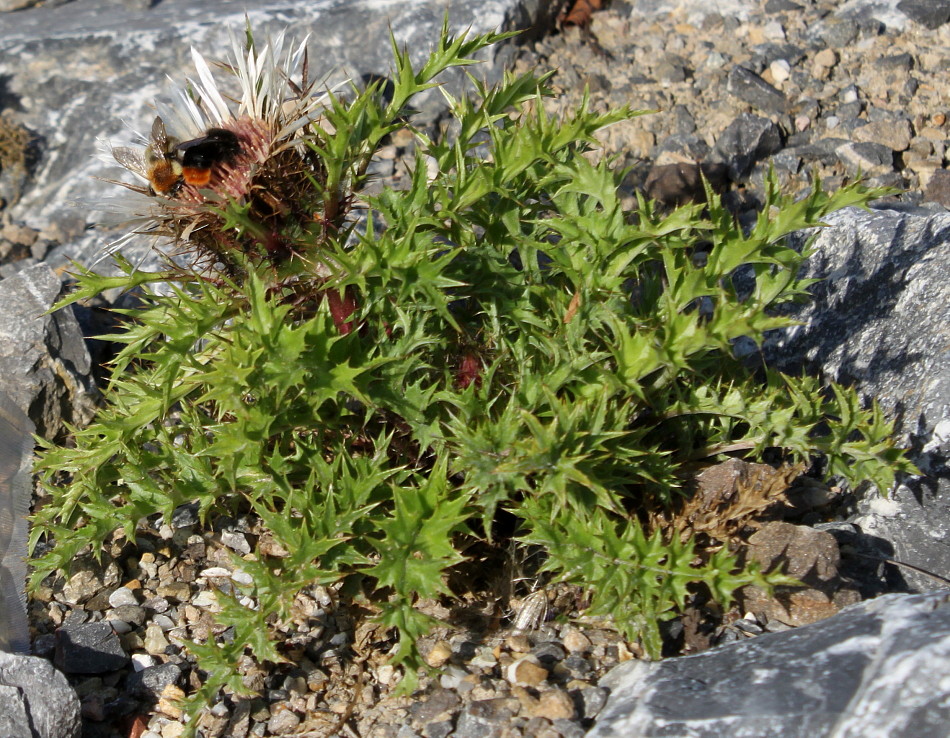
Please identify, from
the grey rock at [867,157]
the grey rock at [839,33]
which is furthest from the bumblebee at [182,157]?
the grey rock at [839,33]

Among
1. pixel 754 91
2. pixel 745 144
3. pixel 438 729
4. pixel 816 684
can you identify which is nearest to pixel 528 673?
pixel 438 729

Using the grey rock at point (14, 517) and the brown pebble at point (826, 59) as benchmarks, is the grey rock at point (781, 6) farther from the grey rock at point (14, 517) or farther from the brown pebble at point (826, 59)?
the grey rock at point (14, 517)

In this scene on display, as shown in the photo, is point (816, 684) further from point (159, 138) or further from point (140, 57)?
point (140, 57)

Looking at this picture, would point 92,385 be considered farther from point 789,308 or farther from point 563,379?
point 789,308

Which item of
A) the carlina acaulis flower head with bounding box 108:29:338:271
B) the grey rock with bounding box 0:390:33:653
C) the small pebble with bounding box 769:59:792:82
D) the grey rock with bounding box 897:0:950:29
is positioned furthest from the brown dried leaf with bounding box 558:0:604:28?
the grey rock with bounding box 0:390:33:653

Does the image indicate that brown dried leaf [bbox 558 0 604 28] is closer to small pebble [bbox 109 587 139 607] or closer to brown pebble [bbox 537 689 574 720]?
small pebble [bbox 109 587 139 607]

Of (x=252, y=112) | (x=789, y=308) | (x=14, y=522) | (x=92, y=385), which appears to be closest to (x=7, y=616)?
(x=14, y=522)

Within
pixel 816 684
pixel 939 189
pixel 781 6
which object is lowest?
pixel 816 684
